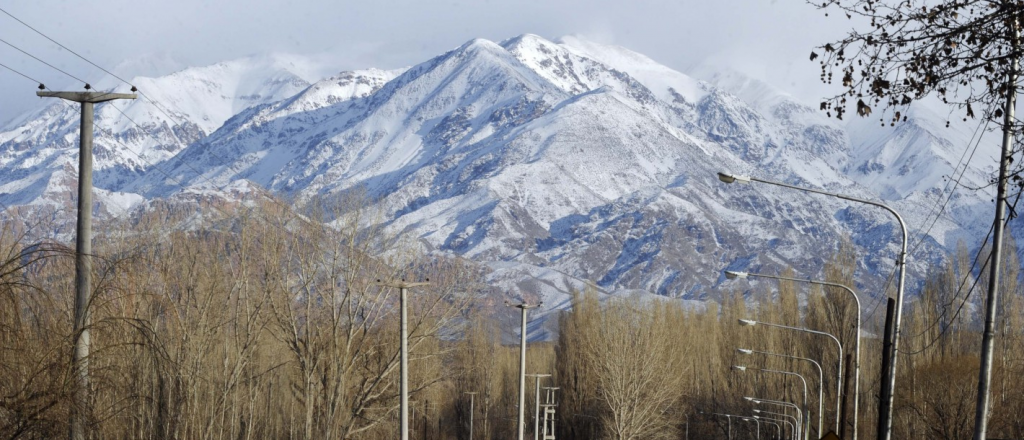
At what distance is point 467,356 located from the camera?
105 m

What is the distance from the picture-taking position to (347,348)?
149 ft

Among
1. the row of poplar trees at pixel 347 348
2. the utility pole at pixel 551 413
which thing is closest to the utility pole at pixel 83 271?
the row of poplar trees at pixel 347 348

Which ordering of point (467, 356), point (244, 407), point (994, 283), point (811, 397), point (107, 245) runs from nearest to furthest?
→ point (994, 283) → point (107, 245) → point (244, 407) → point (811, 397) → point (467, 356)

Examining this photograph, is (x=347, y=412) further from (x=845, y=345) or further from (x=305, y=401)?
(x=845, y=345)

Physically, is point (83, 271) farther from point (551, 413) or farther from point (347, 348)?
point (551, 413)

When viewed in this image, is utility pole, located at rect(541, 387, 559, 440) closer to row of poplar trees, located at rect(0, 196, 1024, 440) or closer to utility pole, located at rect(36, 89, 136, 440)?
row of poplar trees, located at rect(0, 196, 1024, 440)

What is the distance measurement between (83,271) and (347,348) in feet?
97.4

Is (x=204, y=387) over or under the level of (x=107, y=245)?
under

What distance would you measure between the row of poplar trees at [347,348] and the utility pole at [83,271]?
21 cm

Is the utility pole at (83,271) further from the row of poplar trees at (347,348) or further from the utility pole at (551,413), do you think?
the utility pole at (551,413)

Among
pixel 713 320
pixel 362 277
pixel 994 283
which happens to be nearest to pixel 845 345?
pixel 362 277

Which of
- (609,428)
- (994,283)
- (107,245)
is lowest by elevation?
(609,428)

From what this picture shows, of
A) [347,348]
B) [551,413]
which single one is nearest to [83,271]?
[347,348]

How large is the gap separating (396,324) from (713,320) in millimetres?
57885
